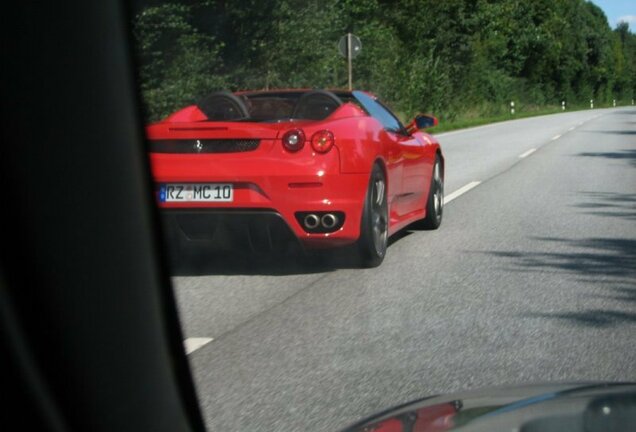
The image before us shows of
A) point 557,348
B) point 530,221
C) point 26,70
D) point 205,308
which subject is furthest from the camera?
point 530,221

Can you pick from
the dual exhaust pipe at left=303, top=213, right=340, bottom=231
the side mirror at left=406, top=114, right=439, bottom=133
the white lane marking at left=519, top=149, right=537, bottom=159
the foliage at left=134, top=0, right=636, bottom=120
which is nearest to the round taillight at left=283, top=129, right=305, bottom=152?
the dual exhaust pipe at left=303, top=213, right=340, bottom=231

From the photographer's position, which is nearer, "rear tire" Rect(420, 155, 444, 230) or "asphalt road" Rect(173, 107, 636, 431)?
"asphalt road" Rect(173, 107, 636, 431)

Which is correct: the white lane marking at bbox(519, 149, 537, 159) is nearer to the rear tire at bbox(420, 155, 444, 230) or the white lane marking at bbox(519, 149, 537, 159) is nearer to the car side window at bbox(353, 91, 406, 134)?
the rear tire at bbox(420, 155, 444, 230)

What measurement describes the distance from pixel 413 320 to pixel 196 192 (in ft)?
5.76

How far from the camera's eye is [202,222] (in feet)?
21.0

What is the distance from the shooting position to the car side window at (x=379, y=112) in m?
7.34

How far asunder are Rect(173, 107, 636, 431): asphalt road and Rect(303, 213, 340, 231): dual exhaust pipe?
1.13 ft

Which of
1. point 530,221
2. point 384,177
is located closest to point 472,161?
point 530,221

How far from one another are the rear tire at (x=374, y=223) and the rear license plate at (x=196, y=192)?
2.86 feet

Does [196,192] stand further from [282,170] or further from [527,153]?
[527,153]

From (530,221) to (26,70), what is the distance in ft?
25.0

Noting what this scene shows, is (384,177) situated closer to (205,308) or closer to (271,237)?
(271,237)

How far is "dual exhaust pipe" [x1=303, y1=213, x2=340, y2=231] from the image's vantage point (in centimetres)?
636

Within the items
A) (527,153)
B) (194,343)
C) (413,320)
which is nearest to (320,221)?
(413,320)
